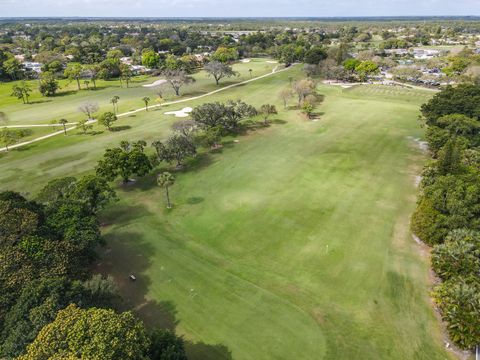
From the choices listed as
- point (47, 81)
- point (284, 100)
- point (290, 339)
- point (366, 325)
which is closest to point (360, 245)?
point (366, 325)

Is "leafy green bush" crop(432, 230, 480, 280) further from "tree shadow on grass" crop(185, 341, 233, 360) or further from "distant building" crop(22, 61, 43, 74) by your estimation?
"distant building" crop(22, 61, 43, 74)

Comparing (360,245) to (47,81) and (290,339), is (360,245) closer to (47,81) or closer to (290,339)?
(290,339)

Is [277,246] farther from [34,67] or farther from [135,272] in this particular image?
[34,67]

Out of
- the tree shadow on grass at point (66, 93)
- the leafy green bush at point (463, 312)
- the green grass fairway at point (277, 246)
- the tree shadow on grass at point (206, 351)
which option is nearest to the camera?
the leafy green bush at point (463, 312)

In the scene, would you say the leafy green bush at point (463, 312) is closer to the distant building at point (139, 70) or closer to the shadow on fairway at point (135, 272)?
the shadow on fairway at point (135, 272)

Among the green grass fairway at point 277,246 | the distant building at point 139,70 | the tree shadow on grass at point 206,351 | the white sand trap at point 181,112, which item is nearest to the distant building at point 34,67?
the distant building at point 139,70

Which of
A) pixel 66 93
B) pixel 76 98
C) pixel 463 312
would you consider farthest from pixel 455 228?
pixel 66 93

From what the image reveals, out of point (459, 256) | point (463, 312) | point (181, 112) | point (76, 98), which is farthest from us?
point (76, 98)
